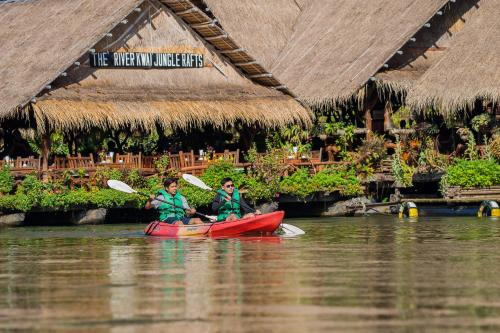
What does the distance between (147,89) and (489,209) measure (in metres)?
9.47

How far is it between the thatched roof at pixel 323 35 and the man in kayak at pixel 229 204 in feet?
34.7

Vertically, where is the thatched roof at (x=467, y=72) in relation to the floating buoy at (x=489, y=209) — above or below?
above

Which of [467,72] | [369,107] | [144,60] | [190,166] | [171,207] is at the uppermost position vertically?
[144,60]

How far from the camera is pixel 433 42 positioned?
40.0 meters

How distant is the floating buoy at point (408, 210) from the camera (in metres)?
34.3

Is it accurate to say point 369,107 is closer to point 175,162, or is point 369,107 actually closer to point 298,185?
point 298,185

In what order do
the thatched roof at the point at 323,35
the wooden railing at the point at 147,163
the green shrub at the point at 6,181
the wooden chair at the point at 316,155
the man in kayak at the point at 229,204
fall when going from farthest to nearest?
the thatched roof at the point at 323,35
the wooden chair at the point at 316,155
the wooden railing at the point at 147,163
the green shrub at the point at 6,181
the man in kayak at the point at 229,204

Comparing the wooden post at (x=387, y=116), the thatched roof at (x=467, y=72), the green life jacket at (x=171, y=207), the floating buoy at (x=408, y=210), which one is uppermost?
the thatched roof at (x=467, y=72)

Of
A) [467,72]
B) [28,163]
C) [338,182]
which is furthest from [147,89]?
[467,72]

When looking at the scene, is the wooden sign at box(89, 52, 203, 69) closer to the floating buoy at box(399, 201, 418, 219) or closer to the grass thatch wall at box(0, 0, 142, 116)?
the grass thatch wall at box(0, 0, 142, 116)

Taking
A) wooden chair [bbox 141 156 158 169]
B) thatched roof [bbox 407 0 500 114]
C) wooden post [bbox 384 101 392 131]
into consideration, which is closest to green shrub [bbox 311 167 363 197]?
thatched roof [bbox 407 0 500 114]

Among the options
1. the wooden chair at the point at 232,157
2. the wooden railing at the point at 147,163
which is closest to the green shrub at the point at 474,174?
the wooden railing at the point at 147,163

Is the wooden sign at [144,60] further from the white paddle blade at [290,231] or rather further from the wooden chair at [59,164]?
the white paddle blade at [290,231]

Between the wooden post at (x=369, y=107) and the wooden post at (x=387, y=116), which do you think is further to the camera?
the wooden post at (x=369, y=107)
